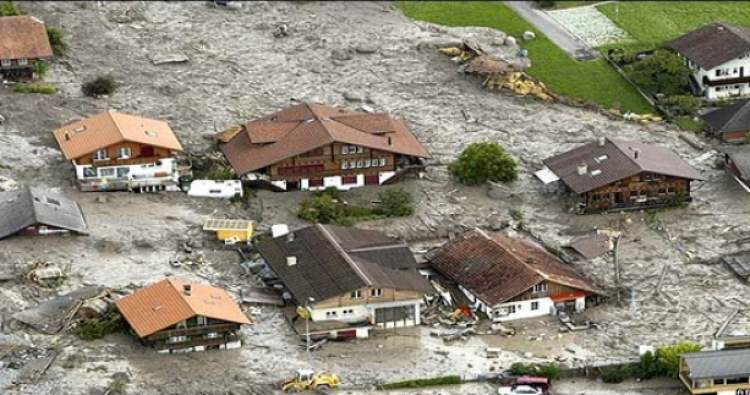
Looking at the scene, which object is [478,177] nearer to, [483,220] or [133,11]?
[483,220]

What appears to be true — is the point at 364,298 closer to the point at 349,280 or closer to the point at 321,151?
the point at 349,280

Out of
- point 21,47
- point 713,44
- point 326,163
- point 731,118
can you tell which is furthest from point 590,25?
point 21,47

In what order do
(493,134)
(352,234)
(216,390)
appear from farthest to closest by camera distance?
1. (493,134)
2. (352,234)
3. (216,390)

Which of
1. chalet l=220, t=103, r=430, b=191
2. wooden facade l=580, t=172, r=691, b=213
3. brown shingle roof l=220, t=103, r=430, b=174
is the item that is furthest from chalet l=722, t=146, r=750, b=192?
chalet l=220, t=103, r=430, b=191

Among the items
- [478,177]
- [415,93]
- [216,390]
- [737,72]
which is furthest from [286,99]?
[216,390]

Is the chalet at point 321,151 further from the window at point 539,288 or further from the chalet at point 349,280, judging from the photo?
the window at point 539,288

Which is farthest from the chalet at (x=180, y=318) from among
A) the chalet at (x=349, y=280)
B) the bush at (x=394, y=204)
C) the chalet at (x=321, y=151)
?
the chalet at (x=321, y=151)
